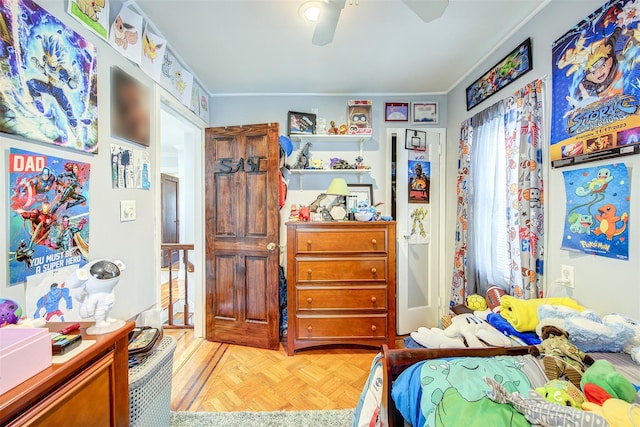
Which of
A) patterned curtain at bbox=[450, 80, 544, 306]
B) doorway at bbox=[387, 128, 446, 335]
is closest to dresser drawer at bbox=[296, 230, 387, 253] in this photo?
doorway at bbox=[387, 128, 446, 335]

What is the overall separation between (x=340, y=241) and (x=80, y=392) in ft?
5.74

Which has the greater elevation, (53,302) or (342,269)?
(53,302)

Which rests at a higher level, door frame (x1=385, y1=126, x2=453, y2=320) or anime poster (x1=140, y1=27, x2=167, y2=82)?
anime poster (x1=140, y1=27, x2=167, y2=82)

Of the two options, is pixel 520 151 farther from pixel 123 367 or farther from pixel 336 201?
pixel 123 367

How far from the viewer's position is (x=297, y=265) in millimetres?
2221

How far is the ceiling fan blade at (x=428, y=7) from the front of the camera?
1146 millimetres

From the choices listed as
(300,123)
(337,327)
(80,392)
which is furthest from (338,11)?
(337,327)

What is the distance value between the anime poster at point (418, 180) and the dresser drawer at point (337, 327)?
4.22 ft

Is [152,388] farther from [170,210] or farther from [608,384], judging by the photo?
[170,210]

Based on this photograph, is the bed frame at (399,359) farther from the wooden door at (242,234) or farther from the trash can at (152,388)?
the wooden door at (242,234)

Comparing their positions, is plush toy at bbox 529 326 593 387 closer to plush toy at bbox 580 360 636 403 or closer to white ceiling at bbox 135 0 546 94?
plush toy at bbox 580 360 636 403

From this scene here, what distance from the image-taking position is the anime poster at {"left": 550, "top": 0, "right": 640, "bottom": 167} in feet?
3.64

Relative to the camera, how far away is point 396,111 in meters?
2.74

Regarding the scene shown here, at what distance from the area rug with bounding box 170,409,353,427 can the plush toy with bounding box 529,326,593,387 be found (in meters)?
1.14
